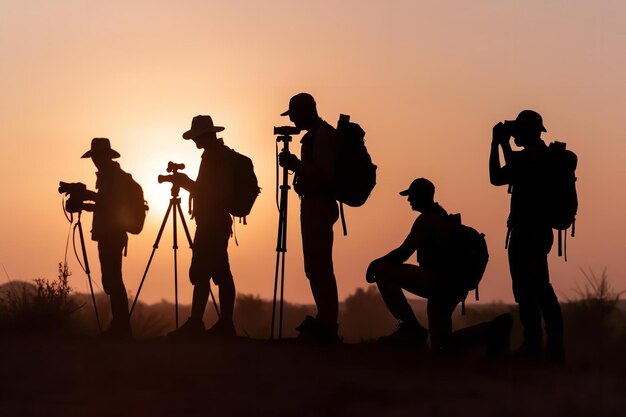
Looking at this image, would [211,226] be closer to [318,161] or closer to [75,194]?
[318,161]

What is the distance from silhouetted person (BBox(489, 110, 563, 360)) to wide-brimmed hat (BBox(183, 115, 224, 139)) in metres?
3.71

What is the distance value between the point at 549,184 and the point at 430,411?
3.54m

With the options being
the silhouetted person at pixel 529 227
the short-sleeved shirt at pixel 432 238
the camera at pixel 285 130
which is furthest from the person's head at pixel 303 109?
the silhouetted person at pixel 529 227

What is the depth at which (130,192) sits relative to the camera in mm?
15727

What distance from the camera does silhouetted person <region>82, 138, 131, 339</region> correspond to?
15500 mm

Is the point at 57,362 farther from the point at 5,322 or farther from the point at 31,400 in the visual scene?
the point at 5,322

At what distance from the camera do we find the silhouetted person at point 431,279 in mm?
12234

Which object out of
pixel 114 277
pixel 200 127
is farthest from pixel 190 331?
pixel 200 127

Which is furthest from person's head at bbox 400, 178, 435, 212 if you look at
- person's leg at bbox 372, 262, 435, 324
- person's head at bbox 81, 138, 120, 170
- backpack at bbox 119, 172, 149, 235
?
person's head at bbox 81, 138, 120, 170

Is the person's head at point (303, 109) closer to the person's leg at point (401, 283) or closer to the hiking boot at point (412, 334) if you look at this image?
the person's leg at point (401, 283)

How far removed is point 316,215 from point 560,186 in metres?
2.76

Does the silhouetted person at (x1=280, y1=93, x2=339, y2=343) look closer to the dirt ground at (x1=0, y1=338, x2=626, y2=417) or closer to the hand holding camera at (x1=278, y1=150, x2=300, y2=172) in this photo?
the hand holding camera at (x1=278, y1=150, x2=300, y2=172)

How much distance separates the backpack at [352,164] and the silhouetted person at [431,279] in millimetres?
519

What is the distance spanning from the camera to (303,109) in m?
12.7
